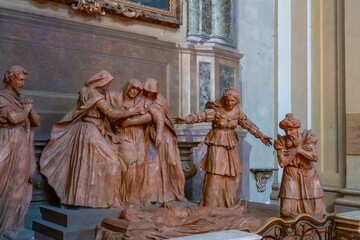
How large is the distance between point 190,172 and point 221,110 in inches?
50.2

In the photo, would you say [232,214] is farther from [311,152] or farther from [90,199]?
[90,199]

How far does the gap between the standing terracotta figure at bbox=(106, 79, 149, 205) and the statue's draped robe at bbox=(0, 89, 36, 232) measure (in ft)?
3.49

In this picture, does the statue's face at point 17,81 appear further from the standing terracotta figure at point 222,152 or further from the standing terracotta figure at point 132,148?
the standing terracotta figure at point 222,152

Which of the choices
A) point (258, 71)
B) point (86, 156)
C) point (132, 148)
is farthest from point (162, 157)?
point (258, 71)

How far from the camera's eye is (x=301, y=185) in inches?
212

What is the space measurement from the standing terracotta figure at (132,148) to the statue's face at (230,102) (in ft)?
3.22

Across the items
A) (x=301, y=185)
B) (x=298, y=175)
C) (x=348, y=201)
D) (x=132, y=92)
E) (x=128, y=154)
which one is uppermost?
(x=132, y=92)

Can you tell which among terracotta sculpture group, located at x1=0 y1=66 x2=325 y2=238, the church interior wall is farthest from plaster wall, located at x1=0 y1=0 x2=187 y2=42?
terracotta sculpture group, located at x1=0 y1=66 x2=325 y2=238

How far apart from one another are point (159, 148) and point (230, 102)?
0.99m

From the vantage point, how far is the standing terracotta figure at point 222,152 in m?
5.54

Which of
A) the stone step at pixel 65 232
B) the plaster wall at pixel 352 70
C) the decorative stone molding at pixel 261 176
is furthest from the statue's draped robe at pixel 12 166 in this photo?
the plaster wall at pixel 352 70

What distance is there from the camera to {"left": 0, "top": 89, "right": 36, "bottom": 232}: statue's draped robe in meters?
4.62

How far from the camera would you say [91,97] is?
5262 mm

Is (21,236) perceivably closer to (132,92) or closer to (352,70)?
(132,92)
